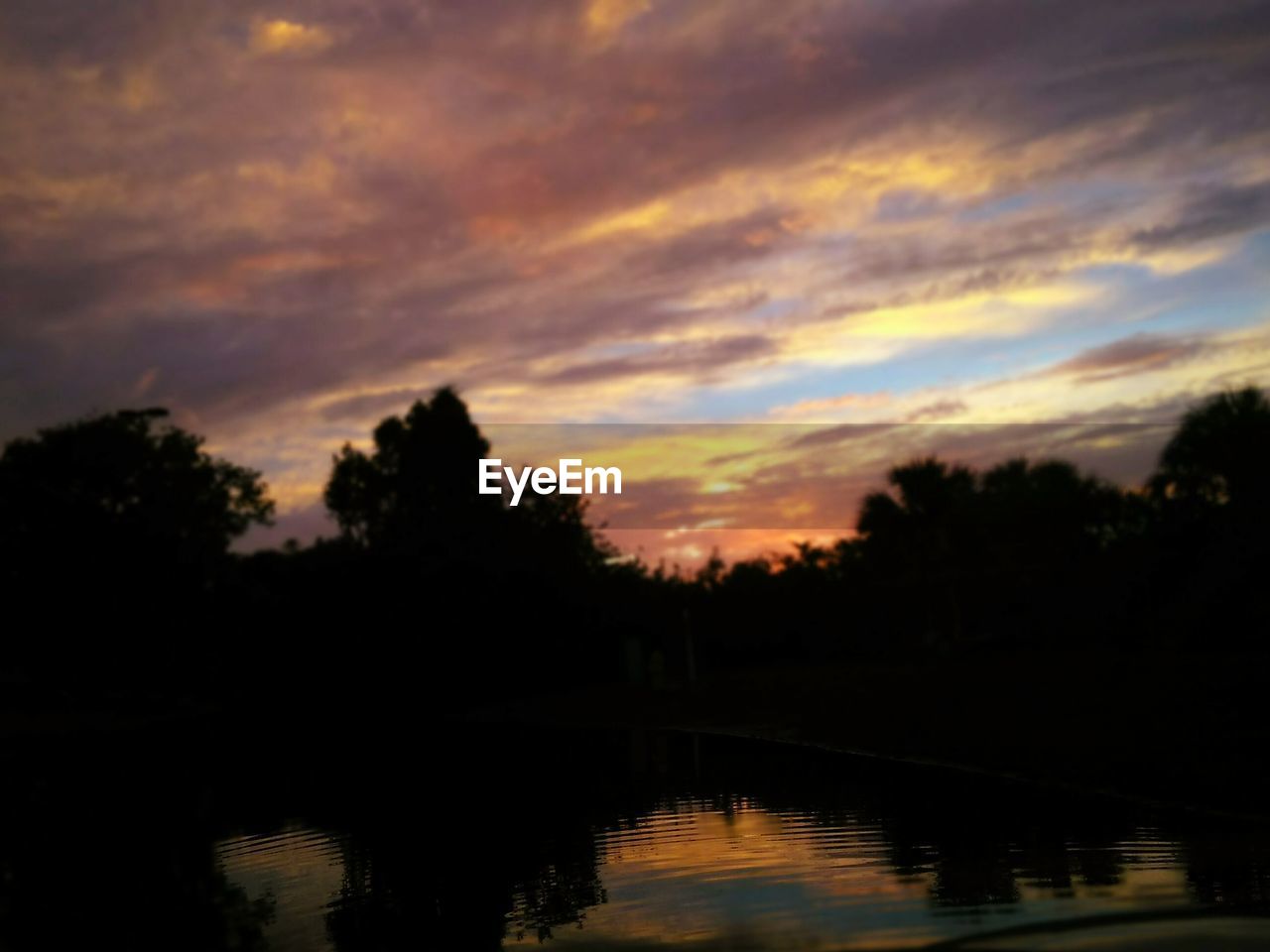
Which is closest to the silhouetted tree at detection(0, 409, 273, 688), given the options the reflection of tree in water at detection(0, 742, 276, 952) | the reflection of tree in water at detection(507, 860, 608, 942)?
the reflection of tree in water at detection(0, 742, 276, 952)

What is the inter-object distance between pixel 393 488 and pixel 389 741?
35.7 meters

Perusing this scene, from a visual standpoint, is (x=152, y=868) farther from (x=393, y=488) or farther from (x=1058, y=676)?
(x=393, y=488)

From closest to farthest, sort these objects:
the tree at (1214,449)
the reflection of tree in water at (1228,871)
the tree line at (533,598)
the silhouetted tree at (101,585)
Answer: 1. the reflection of tree in water at (1228,871)
2. the tree line at (533,598)
3. the silhouetted tree at (101,585)
4. the tree at (1214,449)

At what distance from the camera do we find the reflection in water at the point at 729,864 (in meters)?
8.09

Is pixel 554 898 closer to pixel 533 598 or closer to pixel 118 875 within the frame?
pixel 118 875

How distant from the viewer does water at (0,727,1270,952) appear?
8.20m

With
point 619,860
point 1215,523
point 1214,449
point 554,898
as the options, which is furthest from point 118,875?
point 1214,449

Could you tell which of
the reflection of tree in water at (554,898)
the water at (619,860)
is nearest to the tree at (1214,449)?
the water at (619,860)

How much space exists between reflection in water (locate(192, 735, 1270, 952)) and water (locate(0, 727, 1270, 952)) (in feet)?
0.11

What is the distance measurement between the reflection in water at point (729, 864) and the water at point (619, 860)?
0.11 ft

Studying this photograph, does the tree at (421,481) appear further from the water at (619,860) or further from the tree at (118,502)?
the water at (619,860)

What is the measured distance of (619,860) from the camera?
35.5 ft

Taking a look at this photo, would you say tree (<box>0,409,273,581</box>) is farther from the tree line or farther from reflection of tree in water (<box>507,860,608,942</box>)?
reflection of tree in water (<box>507,860,608,942</box>)

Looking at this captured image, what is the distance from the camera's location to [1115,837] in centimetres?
1039
